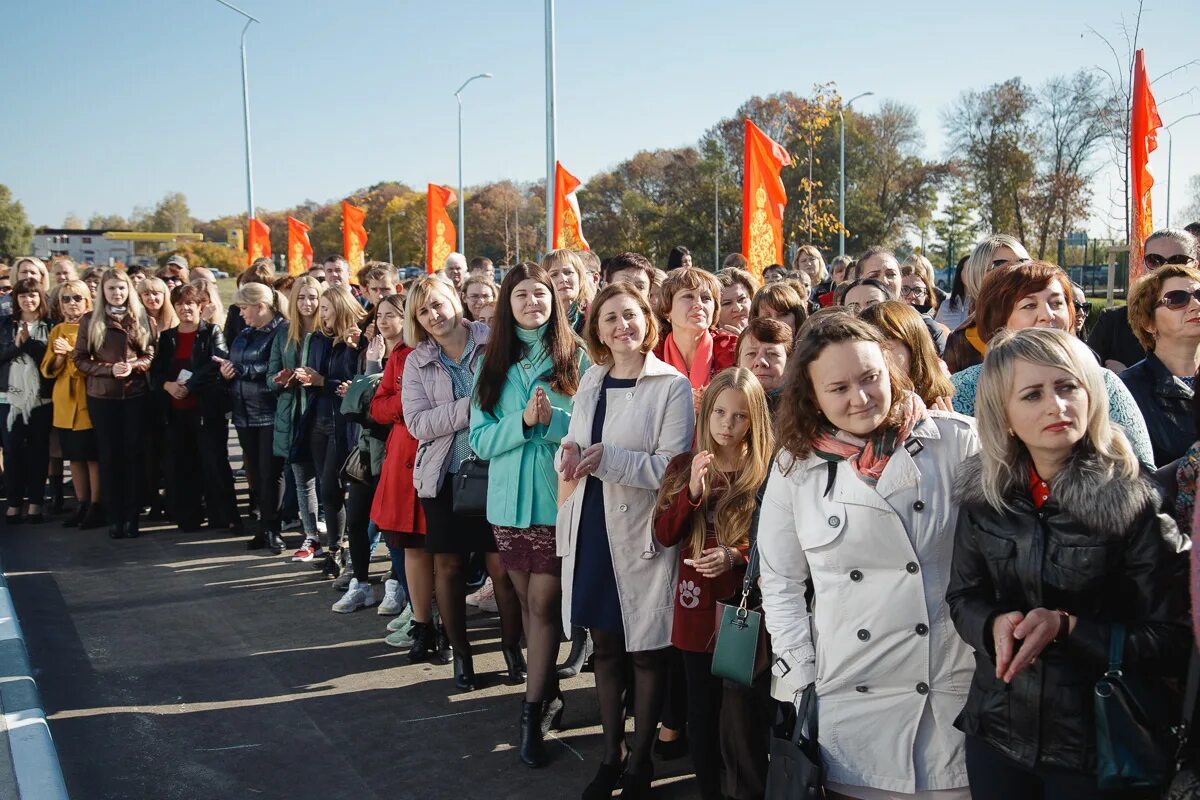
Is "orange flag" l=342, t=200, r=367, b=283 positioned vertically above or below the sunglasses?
above

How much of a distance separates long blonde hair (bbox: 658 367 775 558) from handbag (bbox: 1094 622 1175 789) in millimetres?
1611

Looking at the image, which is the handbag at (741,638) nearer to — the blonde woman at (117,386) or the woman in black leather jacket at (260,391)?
the woman in black leather jacket at (260,391)

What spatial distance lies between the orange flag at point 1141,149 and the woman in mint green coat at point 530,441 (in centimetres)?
643

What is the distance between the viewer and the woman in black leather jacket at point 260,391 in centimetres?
827

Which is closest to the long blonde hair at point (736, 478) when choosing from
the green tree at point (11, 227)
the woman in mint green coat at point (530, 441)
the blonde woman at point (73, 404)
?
the woman in mint green coat at point (530, 441)

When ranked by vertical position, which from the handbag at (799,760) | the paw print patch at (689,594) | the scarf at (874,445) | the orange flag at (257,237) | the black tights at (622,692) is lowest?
the black tights at (622,692)

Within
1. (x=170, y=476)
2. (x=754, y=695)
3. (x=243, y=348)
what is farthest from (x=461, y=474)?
(x=170, y=476)

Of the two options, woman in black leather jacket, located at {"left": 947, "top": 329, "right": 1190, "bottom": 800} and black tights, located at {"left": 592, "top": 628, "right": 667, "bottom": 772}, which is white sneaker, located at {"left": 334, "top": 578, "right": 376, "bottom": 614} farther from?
woman in black leather jacket, located at {"left": 947, "top": 329, "right": 1190, "bottom": 800}

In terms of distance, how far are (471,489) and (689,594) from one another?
1.46m

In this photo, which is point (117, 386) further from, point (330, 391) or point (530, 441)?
point (530, 441)

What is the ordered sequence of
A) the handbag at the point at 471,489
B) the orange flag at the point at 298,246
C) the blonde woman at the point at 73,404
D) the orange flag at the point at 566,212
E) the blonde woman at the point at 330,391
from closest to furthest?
the handbag at the point at 471,489
the blonde woman at the point at 330,391
the blonde woman at the point at 73,404
the orange flag at the point at 566,212
the orange flag at the point at 298,246

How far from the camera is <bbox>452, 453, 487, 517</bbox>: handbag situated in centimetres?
497

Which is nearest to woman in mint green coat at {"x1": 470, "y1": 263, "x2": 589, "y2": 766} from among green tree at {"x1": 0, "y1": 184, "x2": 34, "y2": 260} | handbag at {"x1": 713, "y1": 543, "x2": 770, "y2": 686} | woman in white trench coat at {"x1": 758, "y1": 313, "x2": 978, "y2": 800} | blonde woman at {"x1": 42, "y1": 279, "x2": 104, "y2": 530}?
handbag at {"x1": 713, "y1": 543, "x2": 770, "y2": 686}

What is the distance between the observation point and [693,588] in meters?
3.95
